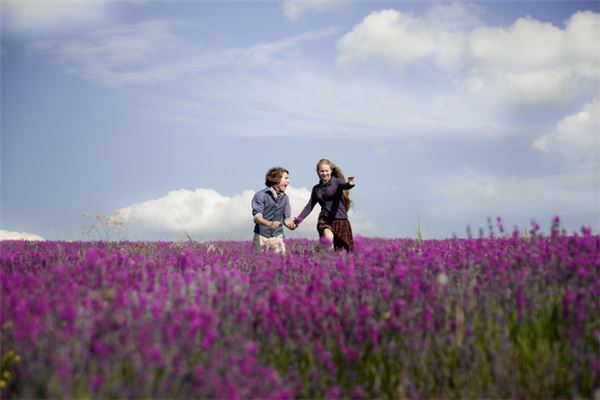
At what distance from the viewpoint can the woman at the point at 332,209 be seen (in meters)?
8.50

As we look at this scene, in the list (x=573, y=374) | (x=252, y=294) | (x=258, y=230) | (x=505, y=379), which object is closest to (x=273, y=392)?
(x=252, y=294)

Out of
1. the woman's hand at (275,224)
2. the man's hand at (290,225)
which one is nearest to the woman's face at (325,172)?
the man's hand at (290,225)

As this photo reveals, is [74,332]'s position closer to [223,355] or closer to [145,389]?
[145,389]

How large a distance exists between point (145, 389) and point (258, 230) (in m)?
6.14

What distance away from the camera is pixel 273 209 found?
868 cm

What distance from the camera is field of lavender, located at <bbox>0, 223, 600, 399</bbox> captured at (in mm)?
2684

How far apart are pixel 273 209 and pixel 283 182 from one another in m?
0.46

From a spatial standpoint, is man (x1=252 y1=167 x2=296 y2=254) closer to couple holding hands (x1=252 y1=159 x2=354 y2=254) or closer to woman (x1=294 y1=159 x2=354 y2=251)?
couple holding hands (x1=252 y1=159 x2=354 y2=254)

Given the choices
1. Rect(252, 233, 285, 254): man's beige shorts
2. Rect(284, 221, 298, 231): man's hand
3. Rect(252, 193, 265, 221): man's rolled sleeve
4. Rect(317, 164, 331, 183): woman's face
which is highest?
Rect(317, 164, 331, 183): woman's face

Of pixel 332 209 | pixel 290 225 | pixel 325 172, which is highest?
pixel 325 172

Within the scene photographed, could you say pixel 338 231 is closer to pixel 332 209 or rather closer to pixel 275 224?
pixel 332 209

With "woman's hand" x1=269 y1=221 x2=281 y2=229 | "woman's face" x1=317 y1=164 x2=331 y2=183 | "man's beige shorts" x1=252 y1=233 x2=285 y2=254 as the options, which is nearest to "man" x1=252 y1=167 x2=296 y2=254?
"man's beige shorts" x1=252 y1=233 x2=285 y2=254

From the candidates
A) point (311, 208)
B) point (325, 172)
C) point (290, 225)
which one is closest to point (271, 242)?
point (290, 225)

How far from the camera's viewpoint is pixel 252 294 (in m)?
3.67
